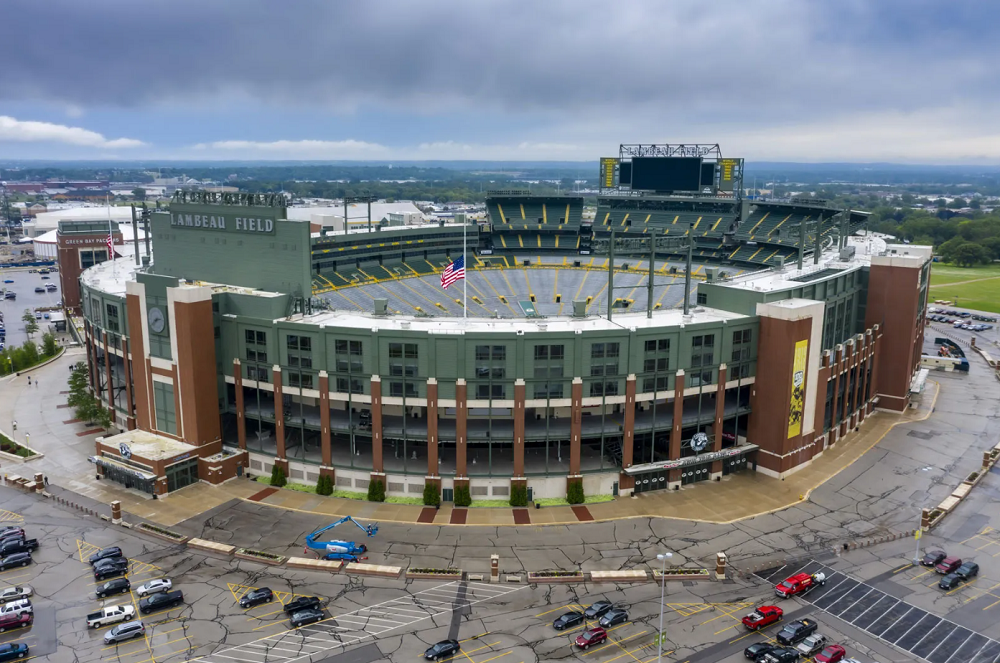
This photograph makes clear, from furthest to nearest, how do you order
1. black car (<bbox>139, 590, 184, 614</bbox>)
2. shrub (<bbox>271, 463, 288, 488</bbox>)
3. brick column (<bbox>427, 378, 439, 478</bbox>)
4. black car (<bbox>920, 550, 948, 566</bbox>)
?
1. shrub (<bbox>271, 463, 288, 488</bbox>)
2. brick column (<bbox>427, 378, 439, 478</bbox>)
3. black car (<bbox>920, 550, 948, 566</bbox>)
4. black car (<bbox>139, 590, 184, 614</bbox>)

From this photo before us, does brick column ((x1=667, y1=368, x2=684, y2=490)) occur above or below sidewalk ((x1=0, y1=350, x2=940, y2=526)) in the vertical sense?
above

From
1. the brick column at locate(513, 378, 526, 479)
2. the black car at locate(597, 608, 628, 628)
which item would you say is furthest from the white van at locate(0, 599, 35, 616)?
the black car at locate(597, 608, 628, 628)

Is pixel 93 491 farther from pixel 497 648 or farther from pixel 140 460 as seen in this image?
pixel 497 648

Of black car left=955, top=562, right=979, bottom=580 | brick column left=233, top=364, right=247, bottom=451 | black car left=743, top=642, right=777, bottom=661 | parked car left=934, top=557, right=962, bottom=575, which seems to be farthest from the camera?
brick column left=233, top=364, right=247, bottom=451

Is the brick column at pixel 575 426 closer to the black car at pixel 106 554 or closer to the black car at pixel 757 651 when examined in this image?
the black car at pixel 757 651

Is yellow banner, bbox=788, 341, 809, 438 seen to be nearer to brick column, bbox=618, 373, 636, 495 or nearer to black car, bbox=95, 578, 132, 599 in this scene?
brick column, bbox=618, 373, 636, 495

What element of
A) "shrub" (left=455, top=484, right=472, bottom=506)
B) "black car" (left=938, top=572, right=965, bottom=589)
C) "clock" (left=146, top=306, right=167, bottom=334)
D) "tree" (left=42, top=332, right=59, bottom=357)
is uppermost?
"clock" (left=146, top=306, right=167, bottom=334)

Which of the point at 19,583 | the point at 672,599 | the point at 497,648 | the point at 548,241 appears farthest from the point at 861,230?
the point at 19,583
